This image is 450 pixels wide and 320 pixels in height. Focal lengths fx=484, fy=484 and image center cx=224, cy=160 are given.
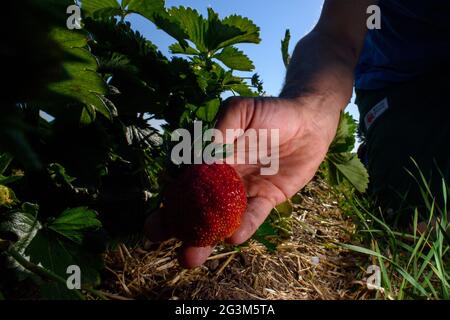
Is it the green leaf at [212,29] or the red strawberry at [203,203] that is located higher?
the green leaf at [212,29]

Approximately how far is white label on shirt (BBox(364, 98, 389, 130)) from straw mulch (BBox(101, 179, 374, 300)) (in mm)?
1057

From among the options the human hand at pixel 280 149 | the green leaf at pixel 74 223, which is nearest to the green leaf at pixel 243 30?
the human hand at pixel 280 149

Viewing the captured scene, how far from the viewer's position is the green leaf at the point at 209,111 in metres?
1.58

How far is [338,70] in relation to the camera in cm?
225

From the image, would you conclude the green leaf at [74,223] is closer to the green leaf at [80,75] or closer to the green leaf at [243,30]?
the green leaf at [80,75]

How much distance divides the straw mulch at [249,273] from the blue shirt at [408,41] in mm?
1166

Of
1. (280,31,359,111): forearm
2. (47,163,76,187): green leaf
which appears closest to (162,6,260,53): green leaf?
(280,31,359,111): forearm

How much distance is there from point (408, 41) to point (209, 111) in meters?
1.64

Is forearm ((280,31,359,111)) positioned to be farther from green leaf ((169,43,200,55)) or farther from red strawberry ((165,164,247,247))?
red strawberry ((165,164,247,247))

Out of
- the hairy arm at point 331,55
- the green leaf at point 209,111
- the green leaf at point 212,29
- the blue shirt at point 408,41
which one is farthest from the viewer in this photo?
the blue shirt at point 408,41

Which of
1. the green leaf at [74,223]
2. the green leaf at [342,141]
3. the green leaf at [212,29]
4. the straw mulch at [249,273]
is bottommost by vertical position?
the straw mulch at [249,273]

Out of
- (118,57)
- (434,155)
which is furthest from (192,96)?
(434,155)

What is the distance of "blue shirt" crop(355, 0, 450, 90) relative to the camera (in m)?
2.64
